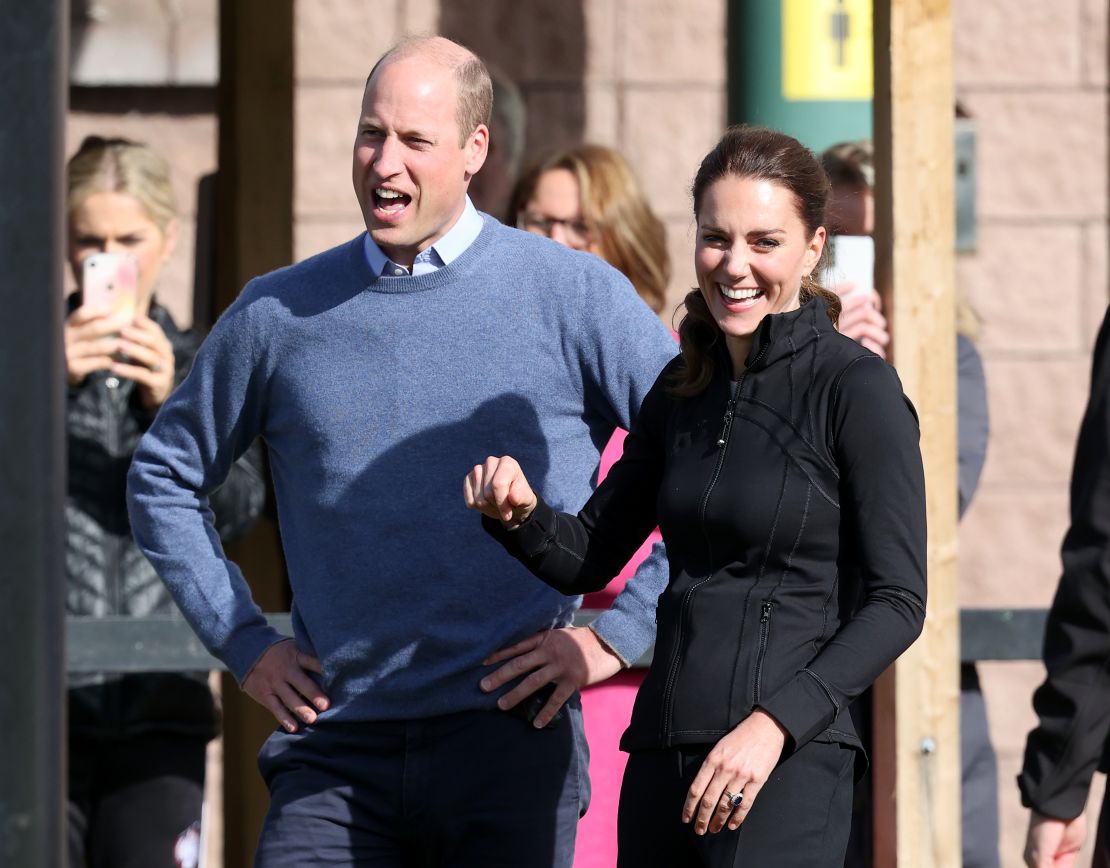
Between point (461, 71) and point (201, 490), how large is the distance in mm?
785

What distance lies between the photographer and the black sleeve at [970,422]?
425cm

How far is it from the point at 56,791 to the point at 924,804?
2.06 m

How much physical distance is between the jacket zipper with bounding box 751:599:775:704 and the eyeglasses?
1758mm

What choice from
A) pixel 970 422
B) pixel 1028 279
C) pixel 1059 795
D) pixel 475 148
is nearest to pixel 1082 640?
pixel 1059 795

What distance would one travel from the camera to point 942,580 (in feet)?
11.9

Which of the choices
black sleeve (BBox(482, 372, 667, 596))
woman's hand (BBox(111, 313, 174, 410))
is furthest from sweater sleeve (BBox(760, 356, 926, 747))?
woman's hand (BBox(111, 313, 174, 410))

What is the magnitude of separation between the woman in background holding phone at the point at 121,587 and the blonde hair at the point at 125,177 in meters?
0.16

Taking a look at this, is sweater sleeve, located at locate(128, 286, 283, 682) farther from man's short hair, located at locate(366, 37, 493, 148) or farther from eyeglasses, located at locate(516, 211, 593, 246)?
eyeglasses, located at locate(516, 211, 593, 246)

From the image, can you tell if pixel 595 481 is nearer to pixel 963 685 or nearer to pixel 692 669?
pixel 692 669

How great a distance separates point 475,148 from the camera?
10.0ft

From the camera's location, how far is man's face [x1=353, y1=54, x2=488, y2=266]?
9.63 ft

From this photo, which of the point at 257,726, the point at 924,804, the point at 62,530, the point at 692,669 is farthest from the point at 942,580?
the point at 62,530

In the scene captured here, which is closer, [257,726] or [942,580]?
[942,580]

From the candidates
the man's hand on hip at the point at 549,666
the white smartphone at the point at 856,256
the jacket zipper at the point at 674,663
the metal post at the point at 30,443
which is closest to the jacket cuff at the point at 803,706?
the jacket zipper at the point at 674,663
